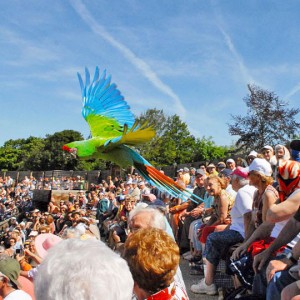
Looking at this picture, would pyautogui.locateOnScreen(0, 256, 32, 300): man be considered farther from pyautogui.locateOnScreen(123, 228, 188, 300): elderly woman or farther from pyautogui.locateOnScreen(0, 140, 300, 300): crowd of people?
pyautogui.locateOnScreen(123, 228, 188, 300): elderly woman

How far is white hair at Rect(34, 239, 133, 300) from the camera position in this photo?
131 centimetres

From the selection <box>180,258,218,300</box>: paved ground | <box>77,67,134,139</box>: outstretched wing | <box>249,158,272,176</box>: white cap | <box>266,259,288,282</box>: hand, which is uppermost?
<box>77,67,134,139</box>: outstretched wing

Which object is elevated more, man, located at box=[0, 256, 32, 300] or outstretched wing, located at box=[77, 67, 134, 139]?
outstretched wing, located at box=[77, 67, 134, 139]

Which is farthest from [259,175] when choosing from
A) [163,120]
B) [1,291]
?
[163,120]

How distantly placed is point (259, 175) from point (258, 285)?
1.08 meters

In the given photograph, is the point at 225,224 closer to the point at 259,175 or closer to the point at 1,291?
the point at 259,175

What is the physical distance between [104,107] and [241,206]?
3.08 metres

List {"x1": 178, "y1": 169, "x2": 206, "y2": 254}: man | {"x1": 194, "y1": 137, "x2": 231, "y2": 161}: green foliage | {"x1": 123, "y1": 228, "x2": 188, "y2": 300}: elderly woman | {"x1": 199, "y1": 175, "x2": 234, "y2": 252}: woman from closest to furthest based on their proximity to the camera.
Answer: {"x1": 123, "y1": 228, "x2": 188, "y2": 300}: elderly woman < {"x1": 199, "y1": 175, "x2": 234, "y2": 252}: woman < {"x1": 178, "y1": 169, "x2": 206, "y2": 254}: man < {"x1": 194, "y1": 137, "x2": 231, "y2": 161}: green foliage

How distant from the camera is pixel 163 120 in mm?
58781

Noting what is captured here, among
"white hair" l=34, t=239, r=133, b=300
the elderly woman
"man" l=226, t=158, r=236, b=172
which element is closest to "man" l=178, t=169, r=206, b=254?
"man" l=226, t=158, r=236, b=172

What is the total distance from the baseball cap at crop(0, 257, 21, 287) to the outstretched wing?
278 centimetres

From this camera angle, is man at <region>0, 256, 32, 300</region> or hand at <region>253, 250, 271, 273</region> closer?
hand at <region>253, 250, 271, 273</region>

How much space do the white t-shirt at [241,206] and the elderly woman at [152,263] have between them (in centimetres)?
212

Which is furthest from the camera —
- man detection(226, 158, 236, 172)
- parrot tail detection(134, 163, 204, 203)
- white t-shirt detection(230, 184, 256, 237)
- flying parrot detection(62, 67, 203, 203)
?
man detection(226, 158, 236, 172)
